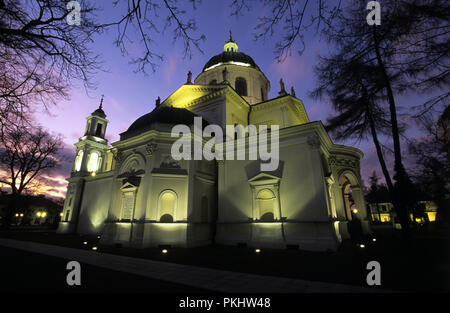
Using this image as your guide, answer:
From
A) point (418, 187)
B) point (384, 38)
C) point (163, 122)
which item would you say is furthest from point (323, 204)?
point (418, 187)

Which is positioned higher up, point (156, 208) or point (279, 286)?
point (156, 208)

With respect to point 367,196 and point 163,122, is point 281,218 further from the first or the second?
point 367,196

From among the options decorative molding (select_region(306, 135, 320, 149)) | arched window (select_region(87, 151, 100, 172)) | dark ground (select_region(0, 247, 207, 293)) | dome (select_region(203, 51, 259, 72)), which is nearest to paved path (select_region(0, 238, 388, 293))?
dark ground (select_region(0, 247, 207, 293))

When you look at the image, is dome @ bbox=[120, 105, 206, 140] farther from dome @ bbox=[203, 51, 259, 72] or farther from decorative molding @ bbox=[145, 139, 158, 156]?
dome @ bbox=[203, 51, 259, 72]

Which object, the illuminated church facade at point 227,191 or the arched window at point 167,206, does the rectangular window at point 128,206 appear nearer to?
the illuminated church facade at point 227,191

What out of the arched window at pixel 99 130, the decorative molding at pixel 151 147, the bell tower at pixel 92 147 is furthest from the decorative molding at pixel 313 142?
the arched window at pixel 99 130

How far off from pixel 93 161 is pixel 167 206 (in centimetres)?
1996

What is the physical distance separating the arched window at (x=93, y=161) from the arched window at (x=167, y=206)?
19.1m

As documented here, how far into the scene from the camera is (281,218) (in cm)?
1233

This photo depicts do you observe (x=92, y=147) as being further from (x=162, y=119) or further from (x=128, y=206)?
(x=128, y=206)

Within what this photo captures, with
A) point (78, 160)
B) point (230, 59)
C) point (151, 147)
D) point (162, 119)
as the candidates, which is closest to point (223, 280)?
point (151, 147)

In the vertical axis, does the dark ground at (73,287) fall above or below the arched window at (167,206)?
below

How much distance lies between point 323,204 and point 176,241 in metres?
9.64

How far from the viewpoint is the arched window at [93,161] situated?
2733cm
